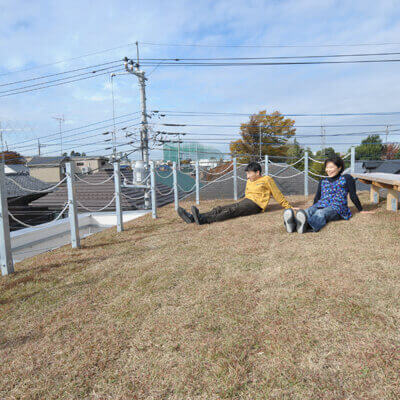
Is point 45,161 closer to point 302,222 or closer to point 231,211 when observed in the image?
point 231,211

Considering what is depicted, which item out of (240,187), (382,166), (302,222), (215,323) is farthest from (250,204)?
(382,166)

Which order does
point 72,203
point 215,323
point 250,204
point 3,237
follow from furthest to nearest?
point 250,204, point 72,203, point 3,237, point 215,323

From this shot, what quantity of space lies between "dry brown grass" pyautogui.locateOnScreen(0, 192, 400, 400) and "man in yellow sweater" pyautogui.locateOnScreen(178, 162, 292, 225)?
163cm

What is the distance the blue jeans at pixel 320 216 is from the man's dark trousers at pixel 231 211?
140 centimetres

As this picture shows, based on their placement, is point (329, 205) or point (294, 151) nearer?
point (329, 205)

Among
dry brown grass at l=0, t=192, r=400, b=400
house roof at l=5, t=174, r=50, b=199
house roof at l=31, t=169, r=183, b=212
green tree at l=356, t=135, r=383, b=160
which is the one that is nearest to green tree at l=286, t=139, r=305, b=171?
green tree at l=356, t=135, r=383, b=160

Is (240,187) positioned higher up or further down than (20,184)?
further down

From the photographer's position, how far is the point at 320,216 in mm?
4152

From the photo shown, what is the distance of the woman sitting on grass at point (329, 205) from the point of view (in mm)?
4090

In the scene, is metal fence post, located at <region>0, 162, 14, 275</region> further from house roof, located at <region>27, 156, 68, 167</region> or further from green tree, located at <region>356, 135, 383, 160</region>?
green tree, located at <region>356, 135, 383, 160</region>

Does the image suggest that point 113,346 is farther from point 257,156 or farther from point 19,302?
point 257,156

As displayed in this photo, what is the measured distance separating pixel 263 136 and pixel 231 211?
95.5ft

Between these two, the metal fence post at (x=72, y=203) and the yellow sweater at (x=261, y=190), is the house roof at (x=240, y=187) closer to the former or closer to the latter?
the yellow sweater at (x=261, y=190)

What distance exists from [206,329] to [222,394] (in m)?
0.57
